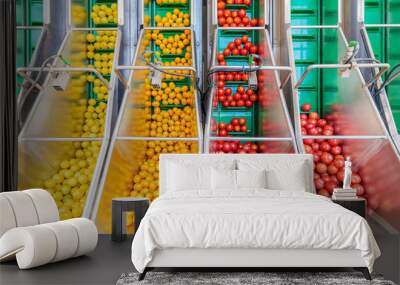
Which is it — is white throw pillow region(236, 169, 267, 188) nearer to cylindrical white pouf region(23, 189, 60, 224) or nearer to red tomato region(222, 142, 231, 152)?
cylindrical white pouf region(23, 189, 60, 224)

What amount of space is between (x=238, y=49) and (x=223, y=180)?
2.71 meters

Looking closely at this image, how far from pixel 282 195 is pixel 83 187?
7.72 feet

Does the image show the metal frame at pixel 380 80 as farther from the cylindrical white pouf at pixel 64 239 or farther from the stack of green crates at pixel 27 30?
the stack of green crates at pixel 27 30

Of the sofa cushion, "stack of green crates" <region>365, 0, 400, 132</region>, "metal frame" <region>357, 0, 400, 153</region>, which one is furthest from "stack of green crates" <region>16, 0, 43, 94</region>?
"stack of green crates" <region>365, 0, 400, 132</region>

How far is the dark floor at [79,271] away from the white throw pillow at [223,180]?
0.96 m

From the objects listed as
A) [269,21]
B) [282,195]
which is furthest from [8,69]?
[269,21]

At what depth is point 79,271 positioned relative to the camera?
13.2 ft

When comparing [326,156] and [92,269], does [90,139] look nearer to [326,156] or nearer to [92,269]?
[92,269]

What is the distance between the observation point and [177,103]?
7.14 m

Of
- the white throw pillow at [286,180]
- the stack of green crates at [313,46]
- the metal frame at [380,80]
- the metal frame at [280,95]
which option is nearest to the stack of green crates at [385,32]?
the metal frame at [380,80]

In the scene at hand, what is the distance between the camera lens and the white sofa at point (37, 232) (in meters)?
3.99

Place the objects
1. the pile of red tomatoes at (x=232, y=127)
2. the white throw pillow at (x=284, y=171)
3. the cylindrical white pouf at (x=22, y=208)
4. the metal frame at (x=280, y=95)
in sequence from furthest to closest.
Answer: the pile of red tomatoes at (x=232, y=127)
the metal frame at (x=280, y=95)
the white throw pillow at (x=284, y=171)
the cylindrical white pouf at (x=22, y=208)

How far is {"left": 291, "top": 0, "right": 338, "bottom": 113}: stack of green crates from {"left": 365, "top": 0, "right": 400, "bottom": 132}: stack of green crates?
538 millimetres

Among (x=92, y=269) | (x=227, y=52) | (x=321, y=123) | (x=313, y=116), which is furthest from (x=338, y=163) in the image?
(x=92, y=269)
